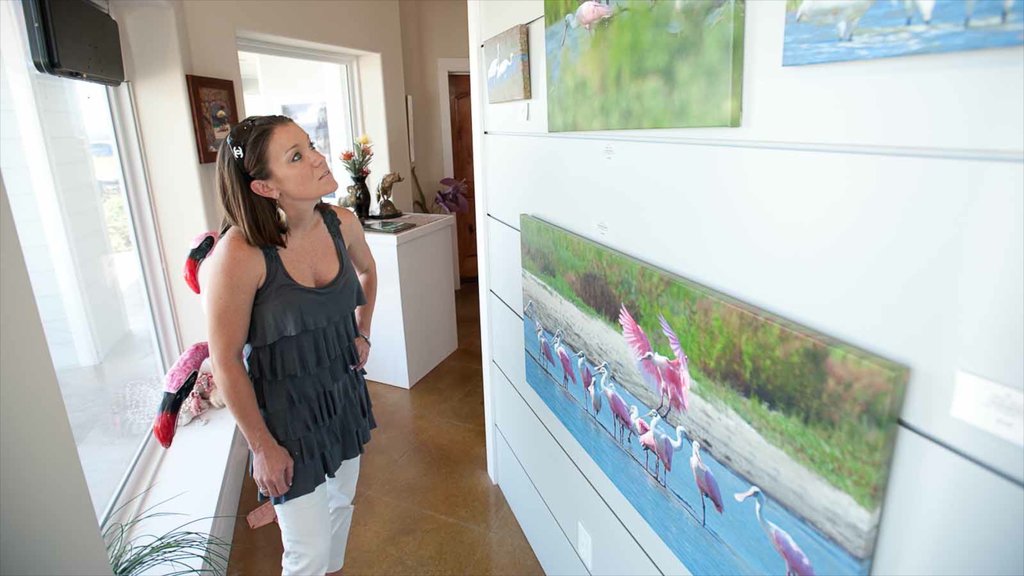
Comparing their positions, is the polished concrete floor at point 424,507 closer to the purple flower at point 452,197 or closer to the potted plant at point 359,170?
the potted plant at point 359,170

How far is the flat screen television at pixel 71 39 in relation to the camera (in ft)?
5.56

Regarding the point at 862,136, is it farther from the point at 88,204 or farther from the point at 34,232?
the point at 88,204

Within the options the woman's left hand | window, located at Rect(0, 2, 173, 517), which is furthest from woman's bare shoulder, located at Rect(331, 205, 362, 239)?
window, located at Rect(0, 2, 173, 517)

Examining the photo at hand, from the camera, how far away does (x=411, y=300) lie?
139 inches

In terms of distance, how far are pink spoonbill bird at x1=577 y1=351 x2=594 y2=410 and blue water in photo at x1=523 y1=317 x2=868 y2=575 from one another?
0.02 meters

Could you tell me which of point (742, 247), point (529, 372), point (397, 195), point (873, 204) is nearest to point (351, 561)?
point (529, 372)

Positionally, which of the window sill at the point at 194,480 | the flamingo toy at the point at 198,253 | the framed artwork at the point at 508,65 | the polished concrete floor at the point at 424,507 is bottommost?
the polished concrete floor at the point at 424,507

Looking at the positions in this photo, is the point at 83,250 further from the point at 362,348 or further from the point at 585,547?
the point at 585,547

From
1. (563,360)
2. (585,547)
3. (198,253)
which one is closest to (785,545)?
(563,360)

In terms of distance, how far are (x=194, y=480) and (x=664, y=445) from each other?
1945 mm

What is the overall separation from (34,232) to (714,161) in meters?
1.93

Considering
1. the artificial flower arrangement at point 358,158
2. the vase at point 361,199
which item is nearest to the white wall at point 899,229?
the artificial flower arrangement at point 358,158

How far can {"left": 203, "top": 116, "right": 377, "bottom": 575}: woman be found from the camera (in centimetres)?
136

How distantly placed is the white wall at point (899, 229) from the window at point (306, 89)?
11.4ft
